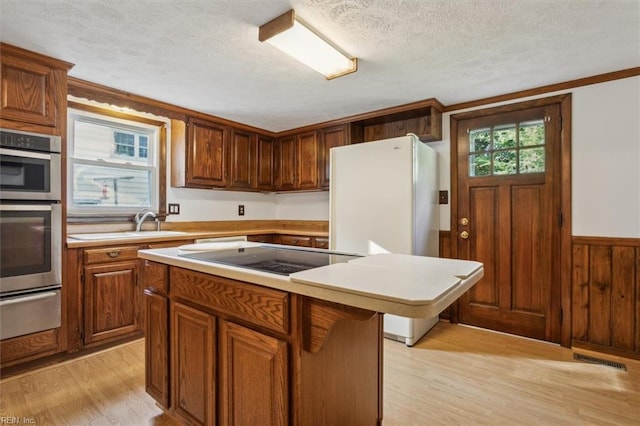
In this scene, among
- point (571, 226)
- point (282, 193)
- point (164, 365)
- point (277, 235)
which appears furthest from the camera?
point (282, 193)

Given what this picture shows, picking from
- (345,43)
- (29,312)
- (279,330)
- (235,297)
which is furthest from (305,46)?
(29,312)

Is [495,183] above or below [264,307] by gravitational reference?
above

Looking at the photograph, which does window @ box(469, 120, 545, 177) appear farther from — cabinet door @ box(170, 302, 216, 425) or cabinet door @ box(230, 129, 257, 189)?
cabinet door @ box(170, 302, 216, 425)

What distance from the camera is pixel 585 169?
2.46 m

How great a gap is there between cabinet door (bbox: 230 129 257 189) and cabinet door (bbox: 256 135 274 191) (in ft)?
0.24

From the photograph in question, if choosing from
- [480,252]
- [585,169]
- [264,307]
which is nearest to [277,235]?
[480,252]

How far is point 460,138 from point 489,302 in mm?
1577

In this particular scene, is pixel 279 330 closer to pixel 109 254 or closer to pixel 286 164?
pixel 109 254

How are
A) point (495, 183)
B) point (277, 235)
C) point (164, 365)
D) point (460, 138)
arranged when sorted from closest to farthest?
point (164, 365)
point (495, 183)
point (460, 138)
point (277, 235)

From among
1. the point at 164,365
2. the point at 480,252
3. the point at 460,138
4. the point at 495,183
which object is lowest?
the point at 164,365

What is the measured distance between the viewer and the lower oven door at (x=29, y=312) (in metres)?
1.94

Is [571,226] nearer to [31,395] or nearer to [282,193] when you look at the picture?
[282,193]

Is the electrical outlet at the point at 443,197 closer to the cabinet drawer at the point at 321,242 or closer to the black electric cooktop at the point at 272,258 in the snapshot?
the cabinet drawer at the point at 321,242

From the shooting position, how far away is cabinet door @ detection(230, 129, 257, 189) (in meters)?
3.64
